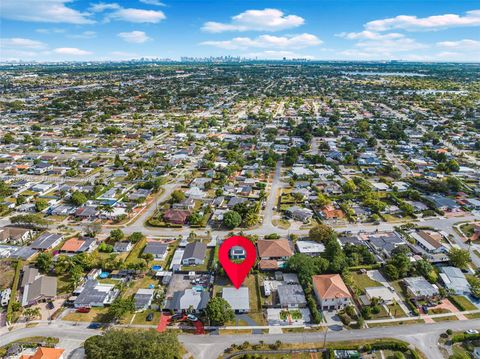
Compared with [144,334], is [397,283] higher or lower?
lower

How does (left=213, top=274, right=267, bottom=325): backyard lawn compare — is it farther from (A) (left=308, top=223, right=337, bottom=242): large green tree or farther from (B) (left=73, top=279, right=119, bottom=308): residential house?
(B) (left=73, top=279, right=119, bottom=308): residential house

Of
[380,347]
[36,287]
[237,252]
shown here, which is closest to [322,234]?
[237,252]

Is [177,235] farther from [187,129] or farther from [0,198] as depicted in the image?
[187,129]

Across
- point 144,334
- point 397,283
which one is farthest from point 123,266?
point 397,283

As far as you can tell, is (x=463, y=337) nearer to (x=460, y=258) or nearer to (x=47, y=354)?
(x=460, y=258)

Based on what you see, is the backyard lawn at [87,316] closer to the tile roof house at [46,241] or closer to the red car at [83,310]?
the red car at [83,310]

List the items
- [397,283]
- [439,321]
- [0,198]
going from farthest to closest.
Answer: [0,198], [397,283], [439,321]

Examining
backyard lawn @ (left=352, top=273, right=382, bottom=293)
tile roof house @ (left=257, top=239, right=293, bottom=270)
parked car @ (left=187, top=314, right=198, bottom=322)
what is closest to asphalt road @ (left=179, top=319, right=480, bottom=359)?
parked car @ (left=187, top=314, right=198, bottom=322)
